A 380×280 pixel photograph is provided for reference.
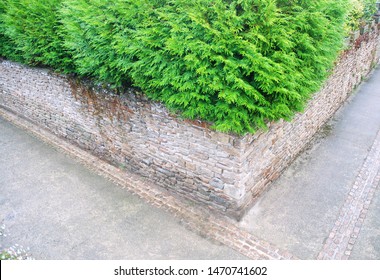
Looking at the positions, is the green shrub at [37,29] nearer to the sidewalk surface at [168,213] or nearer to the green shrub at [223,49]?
the green shrub at [223,49]

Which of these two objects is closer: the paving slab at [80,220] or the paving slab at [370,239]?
the paving slab at [370,239]

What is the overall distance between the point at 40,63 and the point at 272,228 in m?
6.75

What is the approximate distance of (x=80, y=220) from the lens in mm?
6027

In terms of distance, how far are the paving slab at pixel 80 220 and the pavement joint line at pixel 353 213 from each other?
5.09 feet

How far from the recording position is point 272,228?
5691mm

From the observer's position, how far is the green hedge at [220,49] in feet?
14.5

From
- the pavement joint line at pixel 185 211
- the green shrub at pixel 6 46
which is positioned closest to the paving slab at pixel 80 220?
the pavement joint line at pixel 185 211

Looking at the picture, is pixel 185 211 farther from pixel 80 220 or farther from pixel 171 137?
pixel 80 220

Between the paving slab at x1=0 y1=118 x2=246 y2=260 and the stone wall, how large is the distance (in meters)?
0.74

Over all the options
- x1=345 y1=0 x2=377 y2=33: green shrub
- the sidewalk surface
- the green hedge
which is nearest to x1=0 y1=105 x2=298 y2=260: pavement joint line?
the sidewalk surface

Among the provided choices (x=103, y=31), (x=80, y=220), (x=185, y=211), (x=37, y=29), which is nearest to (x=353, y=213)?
(x=185, y=211)

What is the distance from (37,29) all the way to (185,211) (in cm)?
512

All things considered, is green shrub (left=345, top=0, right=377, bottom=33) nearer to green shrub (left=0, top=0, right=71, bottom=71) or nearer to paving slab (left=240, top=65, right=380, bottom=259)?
paving slab (left=240, top=65, right=380, bottom=259)

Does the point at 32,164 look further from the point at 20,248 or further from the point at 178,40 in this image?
the point at 178,40
